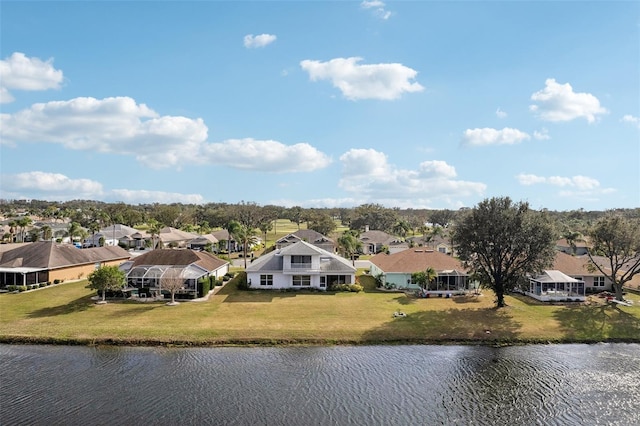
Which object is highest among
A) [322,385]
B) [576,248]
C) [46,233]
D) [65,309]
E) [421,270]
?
[46,233]

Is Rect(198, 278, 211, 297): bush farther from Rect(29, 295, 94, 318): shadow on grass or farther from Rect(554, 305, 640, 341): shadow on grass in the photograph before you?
Rect(554, 305, 640, 341): shadow on grass

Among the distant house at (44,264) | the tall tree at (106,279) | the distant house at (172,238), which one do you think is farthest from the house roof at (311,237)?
the tall tree at (106,279)

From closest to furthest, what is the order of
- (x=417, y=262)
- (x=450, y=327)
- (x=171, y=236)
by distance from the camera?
1. (x=450, y=327)
2. (x=417, y=262)
3. (x=171, y=236)

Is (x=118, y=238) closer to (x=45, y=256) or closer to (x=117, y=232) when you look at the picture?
(x=117, y=232)

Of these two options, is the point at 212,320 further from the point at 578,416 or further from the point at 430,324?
the point at 578,416

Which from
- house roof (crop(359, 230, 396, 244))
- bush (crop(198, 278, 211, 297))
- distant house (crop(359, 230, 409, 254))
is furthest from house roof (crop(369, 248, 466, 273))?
house roof (crop(359, 230, 396, 244))

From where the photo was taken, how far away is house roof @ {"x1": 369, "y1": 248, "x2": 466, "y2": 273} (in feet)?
185

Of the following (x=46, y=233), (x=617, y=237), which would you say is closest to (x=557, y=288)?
(x=617, y=237)

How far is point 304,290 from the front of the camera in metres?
54.8

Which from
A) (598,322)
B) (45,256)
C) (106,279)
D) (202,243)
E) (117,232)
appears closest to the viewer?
(598,322)

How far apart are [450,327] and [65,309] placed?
38116 millimetres

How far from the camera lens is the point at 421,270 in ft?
184

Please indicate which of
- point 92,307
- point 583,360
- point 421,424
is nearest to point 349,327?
point 421,424

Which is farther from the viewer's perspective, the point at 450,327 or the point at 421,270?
the point at 421,270
